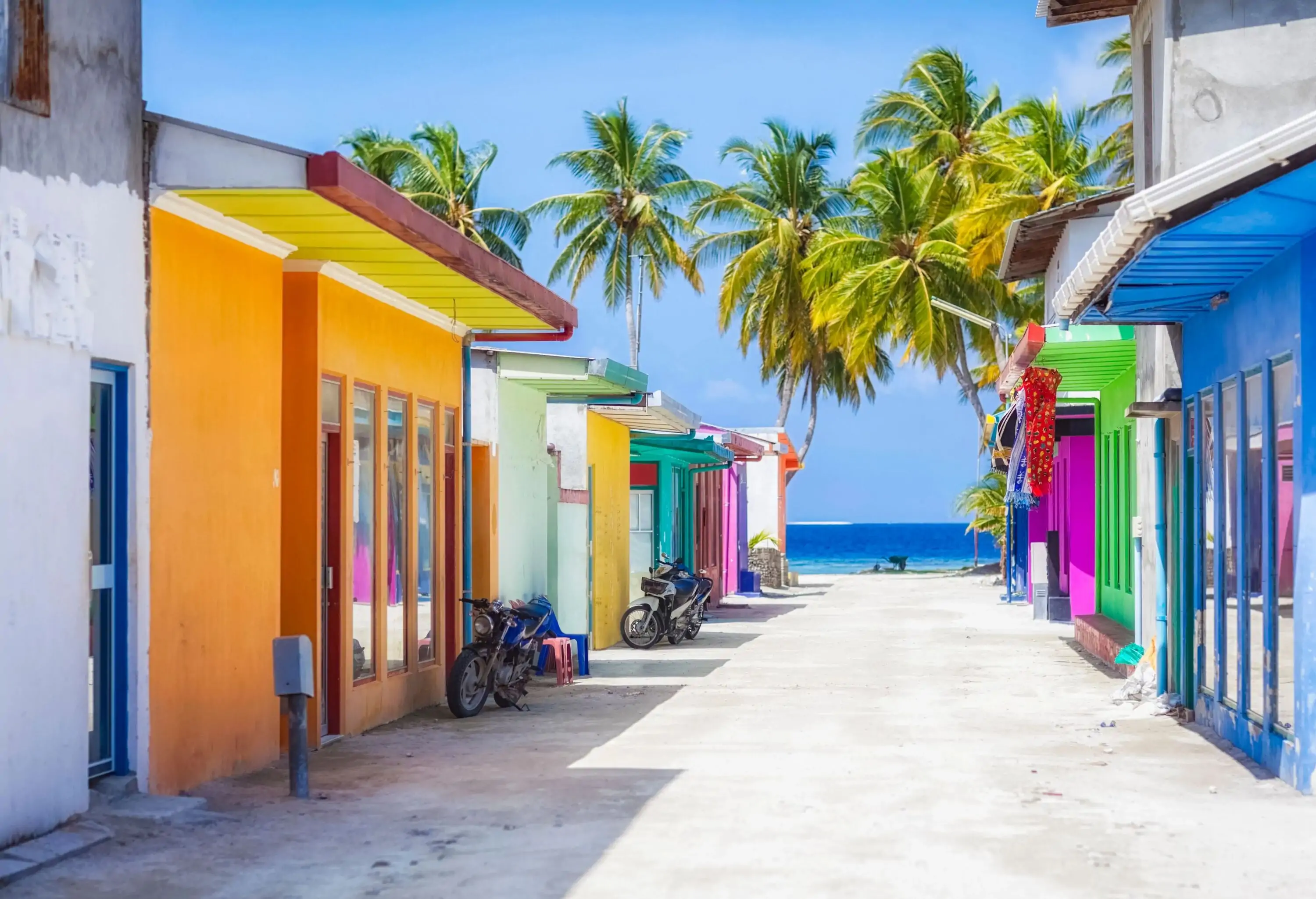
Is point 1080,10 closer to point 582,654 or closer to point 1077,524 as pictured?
point 582,654

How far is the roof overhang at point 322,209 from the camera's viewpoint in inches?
320

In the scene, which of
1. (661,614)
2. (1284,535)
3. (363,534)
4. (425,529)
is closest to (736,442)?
(661,614)

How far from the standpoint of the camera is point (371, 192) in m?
8.48

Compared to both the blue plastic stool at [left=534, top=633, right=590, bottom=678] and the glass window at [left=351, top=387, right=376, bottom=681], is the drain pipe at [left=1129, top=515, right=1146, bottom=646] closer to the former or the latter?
the blue plastic stool at [left=534, top=633, right=590, bottom=678]

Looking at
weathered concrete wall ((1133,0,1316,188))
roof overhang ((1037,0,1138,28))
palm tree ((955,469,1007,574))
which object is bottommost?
palm tree ((955,469,1007,574))

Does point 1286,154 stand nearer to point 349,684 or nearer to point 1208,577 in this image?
point 1208,577

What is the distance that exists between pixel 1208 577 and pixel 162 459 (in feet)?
23.5

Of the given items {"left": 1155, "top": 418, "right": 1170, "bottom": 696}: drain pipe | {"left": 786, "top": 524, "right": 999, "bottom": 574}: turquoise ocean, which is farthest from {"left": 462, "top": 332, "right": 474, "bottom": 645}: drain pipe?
{"left": 786, "top": 524, "right": 999, "bottom": 574}: turquoise ocean

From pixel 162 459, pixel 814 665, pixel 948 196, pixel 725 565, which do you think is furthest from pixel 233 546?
pixel 948 196

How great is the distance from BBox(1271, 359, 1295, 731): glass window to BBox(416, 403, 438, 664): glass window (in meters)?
6.60

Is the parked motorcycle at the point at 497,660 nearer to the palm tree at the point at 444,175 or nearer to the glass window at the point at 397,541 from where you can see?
the glass window at the point at 397,541

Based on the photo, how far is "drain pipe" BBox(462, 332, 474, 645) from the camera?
564 inches

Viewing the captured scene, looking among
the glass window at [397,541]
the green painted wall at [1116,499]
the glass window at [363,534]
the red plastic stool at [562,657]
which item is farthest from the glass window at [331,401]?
the green painted wall at [1116,499]

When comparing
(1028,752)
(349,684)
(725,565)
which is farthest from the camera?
(725,565)
